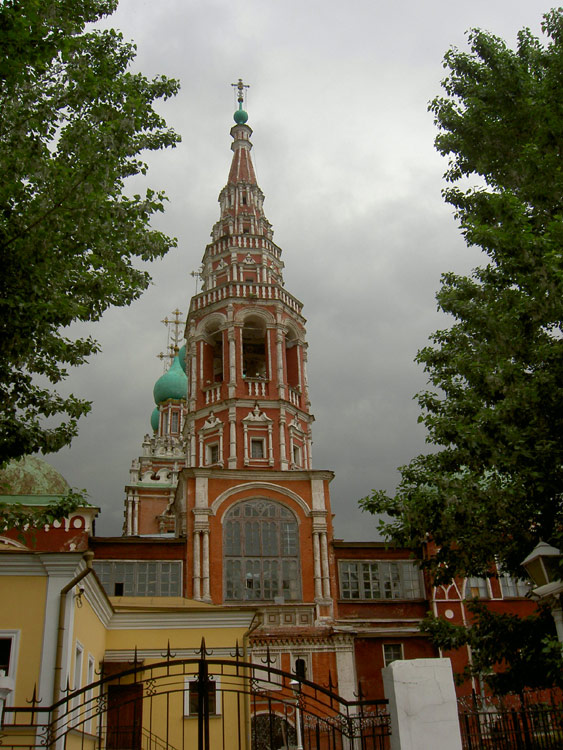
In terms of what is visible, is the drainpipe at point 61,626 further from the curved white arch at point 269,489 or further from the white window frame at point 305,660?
the curved white arch at point 269,489

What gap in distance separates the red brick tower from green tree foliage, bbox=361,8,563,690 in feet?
46.9

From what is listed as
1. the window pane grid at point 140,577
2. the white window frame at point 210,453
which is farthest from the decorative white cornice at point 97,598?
the white window frame at point 210,453

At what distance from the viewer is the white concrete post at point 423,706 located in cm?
619

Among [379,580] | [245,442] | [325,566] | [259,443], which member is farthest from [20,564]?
[379,580]

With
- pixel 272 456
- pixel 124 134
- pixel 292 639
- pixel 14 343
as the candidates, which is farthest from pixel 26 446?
pixel 272 456

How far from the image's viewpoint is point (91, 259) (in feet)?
31.4

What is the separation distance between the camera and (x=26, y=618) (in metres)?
12.3

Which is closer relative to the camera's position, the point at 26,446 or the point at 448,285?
the point at 26,446

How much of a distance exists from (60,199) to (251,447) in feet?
65.9

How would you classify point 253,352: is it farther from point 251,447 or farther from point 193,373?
point 251,447

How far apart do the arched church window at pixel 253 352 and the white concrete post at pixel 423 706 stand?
25360 millimetres

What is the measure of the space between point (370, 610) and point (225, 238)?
59.7 ft

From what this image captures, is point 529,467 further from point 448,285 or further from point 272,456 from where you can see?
point 272,456

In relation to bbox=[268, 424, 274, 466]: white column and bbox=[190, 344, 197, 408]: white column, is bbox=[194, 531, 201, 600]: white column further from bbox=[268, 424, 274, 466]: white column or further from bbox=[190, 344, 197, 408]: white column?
bbox=[190, 344, 197, 408]: white column
